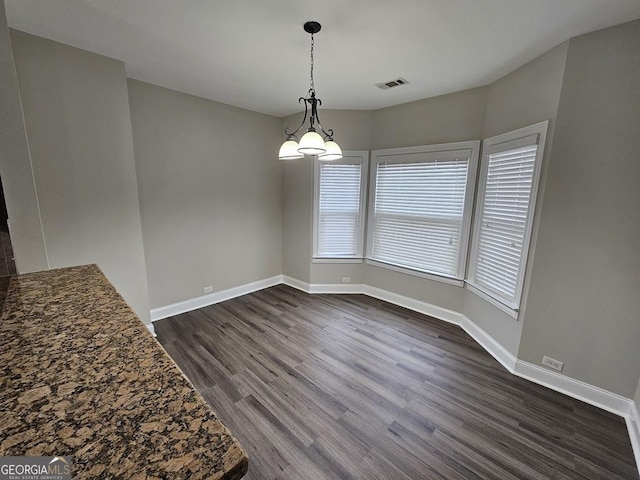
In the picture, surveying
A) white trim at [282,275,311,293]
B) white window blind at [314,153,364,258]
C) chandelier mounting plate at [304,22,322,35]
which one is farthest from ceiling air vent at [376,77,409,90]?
white trim at [282,275,311,293]

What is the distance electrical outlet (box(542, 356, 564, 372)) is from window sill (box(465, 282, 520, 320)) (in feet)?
1.26

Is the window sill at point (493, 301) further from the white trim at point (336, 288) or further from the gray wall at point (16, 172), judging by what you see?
the gray wall at point (16, 172)

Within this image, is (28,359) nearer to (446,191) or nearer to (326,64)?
(326,64)

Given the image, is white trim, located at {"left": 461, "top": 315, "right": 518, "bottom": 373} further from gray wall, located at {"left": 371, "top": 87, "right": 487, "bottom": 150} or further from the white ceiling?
the white ceiling

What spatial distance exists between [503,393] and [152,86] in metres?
4.59

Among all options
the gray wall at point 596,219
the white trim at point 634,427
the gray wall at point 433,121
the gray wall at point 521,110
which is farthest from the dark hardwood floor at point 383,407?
the gray wall at point 433,121

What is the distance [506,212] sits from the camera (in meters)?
2.63

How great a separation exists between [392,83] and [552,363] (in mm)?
3064

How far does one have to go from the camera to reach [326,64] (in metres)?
2.53

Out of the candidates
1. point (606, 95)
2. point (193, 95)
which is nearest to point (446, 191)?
point (606, 95)

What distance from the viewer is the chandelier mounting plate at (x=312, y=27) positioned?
1920 millimetres

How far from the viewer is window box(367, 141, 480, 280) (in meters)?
3.21

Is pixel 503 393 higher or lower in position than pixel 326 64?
lower

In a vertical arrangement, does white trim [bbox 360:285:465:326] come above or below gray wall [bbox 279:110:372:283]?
below
